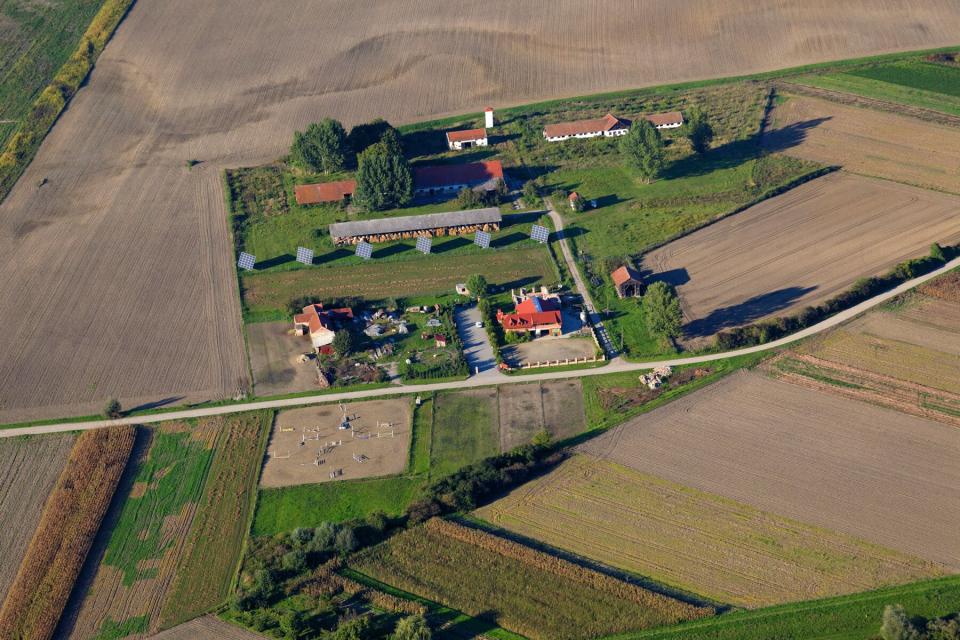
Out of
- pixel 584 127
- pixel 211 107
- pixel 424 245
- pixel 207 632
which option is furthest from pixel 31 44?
pixel 207 632

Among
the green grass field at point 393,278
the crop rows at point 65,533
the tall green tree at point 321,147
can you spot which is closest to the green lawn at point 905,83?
the green grass field at point 393,278

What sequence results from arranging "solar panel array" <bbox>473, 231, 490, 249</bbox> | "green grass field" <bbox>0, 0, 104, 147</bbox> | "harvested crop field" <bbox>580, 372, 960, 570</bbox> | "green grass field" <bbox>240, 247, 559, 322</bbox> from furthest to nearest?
1. "green grass field" <bbox>0, 0, 104, 147</bbox>
2. "solar panel array" <bbox>473, 231, 490, 249</bbox>
3. "green grass field" <bbox>240, 247, 559, 322</bbox>
4. "harvested crop field" <bbox>580, 372, 960, 570</bbox>

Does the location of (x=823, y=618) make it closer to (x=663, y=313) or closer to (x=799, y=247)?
(x=663, y=313)

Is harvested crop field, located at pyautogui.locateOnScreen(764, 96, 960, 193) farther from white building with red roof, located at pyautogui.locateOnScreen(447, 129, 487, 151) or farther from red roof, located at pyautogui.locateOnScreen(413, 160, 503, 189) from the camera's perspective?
white building with red roof, located at pyautogui.locateOnScreen(447, 129, 487, 151)

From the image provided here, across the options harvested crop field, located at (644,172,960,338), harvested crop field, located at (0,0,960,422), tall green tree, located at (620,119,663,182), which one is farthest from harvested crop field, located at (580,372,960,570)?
harvested crop field, located at (0,0,960,422)

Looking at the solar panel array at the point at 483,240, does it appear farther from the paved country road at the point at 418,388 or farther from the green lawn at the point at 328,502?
the green lawn at the point at 328,502

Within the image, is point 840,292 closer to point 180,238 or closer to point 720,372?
point 720,372
